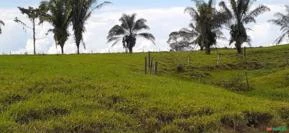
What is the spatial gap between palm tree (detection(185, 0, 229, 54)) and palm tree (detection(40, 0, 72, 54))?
13.3 metres

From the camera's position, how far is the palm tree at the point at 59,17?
59.2 m

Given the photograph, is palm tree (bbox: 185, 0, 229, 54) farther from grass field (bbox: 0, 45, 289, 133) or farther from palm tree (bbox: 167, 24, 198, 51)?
grass field (bbox: 0, 45, 289, 133)

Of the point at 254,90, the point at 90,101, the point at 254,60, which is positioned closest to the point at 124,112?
the point at 90,101

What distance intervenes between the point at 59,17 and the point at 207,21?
15.4m

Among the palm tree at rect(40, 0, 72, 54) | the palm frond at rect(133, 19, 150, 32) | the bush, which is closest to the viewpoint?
the bush

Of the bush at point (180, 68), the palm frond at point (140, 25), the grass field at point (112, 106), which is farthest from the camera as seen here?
the palm frond at point (140, 25)

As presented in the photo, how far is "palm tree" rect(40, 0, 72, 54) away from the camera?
59.2 m

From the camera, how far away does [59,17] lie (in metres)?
59.6

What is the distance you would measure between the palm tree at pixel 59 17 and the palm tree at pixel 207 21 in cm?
1328

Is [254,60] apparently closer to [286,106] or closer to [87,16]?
[87,16]

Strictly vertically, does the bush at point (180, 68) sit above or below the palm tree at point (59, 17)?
below

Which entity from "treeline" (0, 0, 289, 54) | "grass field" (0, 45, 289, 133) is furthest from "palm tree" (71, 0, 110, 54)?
"grass field" (0, 45, 289, 133)

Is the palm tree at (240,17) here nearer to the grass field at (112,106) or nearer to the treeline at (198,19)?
the treeline at (198,19)

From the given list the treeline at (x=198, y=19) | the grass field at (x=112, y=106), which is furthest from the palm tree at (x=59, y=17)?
the grass field at (x=112, y=106)
